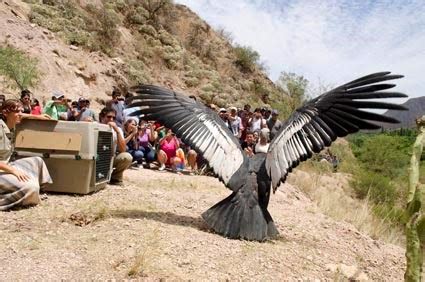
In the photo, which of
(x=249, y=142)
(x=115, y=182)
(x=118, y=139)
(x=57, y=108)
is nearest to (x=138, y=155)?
(x=57, y=108)

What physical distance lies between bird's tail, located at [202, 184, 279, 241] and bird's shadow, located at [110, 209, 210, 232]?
0.76 ft

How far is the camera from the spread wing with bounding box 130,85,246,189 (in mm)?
5445

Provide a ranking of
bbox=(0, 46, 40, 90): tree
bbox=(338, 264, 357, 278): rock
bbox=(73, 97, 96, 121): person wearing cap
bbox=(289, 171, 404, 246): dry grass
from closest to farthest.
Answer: bbox=(338, 264, 357, 278): rock
bbox=(289, 171, 404, 246): dry grass
bbox=(73, 97, 96, 121): person wearing cap
bbox=(0, 46, 40, 90): tree

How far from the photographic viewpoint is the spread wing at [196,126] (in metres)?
5.45

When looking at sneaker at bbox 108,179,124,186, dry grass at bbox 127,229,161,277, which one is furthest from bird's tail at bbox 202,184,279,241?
sneaker at bbox 108,179,124,186

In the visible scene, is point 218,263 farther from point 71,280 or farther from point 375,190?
point 375,190

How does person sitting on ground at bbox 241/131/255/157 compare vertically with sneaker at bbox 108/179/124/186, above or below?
above

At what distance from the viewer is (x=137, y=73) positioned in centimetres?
2402

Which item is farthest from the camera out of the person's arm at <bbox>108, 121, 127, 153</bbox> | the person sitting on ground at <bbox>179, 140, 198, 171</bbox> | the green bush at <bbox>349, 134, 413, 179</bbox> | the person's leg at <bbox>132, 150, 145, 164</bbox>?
the green bush at <bbox>349, 134, 413, 179</bbox>

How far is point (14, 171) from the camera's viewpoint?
18.0ft

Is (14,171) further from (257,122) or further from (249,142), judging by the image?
(257,122)

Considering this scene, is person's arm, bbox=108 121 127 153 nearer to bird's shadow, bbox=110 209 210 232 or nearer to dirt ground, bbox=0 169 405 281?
dirt ground, bbox=0 169 405 281

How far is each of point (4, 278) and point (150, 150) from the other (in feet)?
24.1

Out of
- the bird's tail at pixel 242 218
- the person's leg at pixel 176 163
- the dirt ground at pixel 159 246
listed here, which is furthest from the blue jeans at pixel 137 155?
the bird's tail at pixel 242 218
